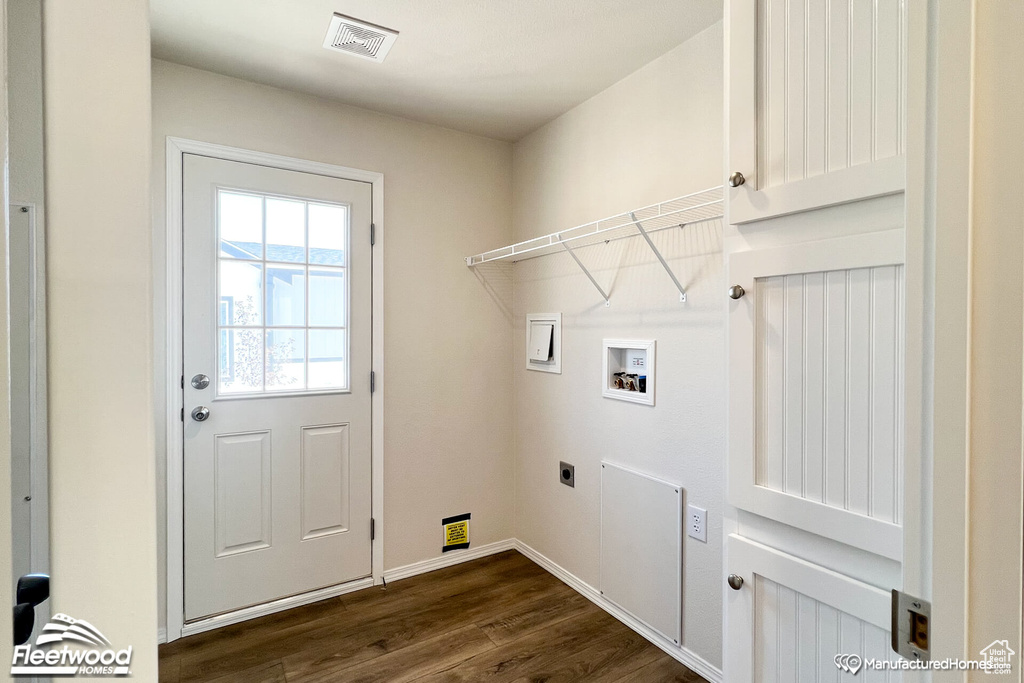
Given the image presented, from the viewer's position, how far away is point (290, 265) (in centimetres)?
236

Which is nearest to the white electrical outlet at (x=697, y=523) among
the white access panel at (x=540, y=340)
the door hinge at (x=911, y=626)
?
the white access panel at (x=540, y=340)

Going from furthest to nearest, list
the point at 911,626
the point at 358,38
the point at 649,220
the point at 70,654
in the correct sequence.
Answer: the point at 649,220, the point at 358,38, the point at 911,626, the point at 70,654

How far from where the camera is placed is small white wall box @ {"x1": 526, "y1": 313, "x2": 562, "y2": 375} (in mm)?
2679

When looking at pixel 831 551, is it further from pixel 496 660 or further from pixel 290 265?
pixel 290 265

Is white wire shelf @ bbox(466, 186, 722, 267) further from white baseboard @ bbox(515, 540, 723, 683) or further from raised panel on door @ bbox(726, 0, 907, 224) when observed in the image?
white baseboard @ bbox(515, 540, 723, 683)

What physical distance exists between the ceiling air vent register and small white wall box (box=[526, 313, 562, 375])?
1475 millimetres

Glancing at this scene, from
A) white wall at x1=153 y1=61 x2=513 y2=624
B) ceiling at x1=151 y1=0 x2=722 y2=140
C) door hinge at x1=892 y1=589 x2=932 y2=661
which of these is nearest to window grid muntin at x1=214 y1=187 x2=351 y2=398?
white wall at x1=153 y1=61 x2=513 y2=624

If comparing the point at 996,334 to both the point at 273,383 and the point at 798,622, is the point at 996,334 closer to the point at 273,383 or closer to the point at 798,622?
the point at 798,622

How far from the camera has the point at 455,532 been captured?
284cm

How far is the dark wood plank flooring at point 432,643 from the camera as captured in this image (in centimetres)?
190

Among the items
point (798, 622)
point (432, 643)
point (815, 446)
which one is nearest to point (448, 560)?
point (432, 643)

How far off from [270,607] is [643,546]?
176cm

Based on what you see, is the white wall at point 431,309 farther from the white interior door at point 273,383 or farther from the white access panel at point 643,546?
the white access panel at point 643,546

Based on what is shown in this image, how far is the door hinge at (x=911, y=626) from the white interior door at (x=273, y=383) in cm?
229
